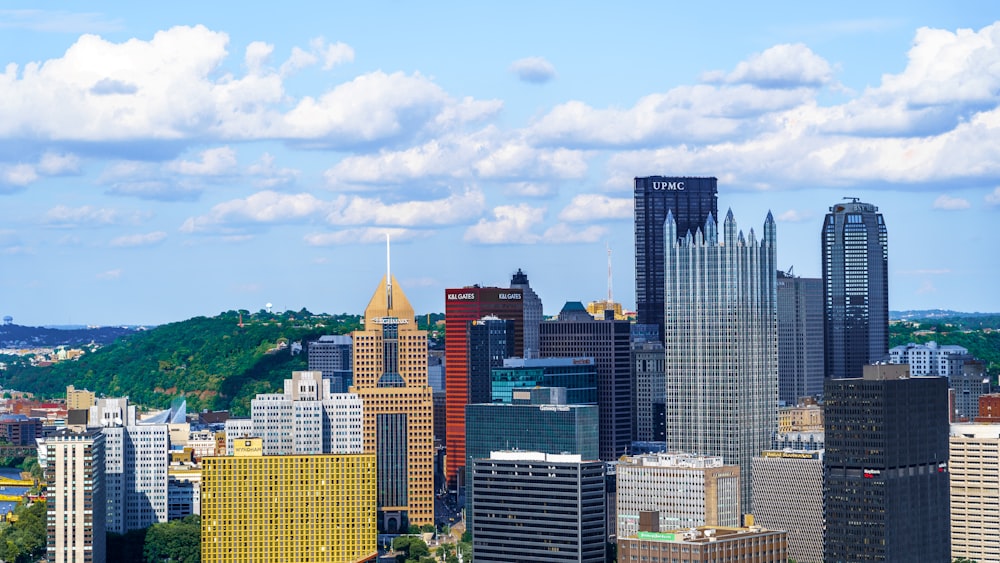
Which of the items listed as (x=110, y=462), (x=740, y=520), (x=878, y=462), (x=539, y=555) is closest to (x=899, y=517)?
(x=878, y=462)

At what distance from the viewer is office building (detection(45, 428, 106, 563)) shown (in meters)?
177

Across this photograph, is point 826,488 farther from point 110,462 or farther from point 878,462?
point 110,462

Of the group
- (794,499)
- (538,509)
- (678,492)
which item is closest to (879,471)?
(678,492)

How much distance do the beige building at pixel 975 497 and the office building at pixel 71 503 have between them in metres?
77.8

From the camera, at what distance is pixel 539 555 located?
6457 inches

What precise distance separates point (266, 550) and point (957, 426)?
65.5 metres

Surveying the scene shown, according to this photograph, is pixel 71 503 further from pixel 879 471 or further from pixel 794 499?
pixel 879 471

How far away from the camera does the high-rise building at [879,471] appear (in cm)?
16075

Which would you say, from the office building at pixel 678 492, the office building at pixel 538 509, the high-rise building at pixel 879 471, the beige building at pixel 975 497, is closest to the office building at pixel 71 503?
the office building at pixel 538 509

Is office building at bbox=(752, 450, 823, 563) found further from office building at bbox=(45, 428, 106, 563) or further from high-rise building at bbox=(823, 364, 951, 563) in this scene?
office building at bbox=(45, 428, 106, 563)

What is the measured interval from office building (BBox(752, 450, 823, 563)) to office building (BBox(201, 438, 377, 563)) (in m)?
36.8

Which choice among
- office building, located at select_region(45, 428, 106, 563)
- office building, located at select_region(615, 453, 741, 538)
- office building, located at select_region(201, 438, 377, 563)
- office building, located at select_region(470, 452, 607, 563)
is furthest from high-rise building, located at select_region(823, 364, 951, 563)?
office building, located at select_region(45, 428, 106, 563)

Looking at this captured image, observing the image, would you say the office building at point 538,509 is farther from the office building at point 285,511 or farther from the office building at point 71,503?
the office building at point 71,503

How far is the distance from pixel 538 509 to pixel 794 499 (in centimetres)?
3134
